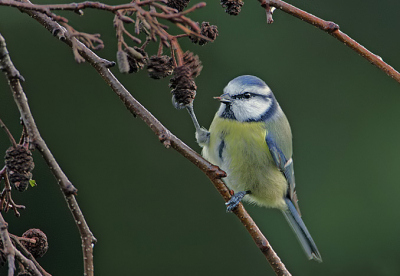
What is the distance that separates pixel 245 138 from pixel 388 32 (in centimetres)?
232

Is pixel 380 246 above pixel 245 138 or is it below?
below

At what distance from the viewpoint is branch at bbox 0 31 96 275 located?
80cm

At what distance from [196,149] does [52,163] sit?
2206 mm

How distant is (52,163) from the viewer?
804 mm

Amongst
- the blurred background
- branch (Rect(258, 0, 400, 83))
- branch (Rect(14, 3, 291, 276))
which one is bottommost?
the blurred background

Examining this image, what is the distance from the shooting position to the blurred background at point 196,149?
292 cm

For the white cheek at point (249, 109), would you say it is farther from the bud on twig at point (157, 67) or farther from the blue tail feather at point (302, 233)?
the bud on twig at point (157, 67)

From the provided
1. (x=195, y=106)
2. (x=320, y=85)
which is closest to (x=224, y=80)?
(x=195, y=106)

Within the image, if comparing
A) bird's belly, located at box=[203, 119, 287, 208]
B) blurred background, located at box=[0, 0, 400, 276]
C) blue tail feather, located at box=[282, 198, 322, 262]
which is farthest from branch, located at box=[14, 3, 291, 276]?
blurred background, located at box=[0, 0, 400, 276]

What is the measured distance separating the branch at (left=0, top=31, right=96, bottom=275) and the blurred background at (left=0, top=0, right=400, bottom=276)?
197cm

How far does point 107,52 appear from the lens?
9.89ft

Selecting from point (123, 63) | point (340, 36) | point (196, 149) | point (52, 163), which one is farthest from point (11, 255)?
point (196, 149)

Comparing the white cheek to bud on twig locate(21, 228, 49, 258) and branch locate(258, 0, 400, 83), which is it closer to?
branch locate(258, 0, 400, 83)

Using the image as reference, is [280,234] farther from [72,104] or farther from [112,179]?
[72,104]
